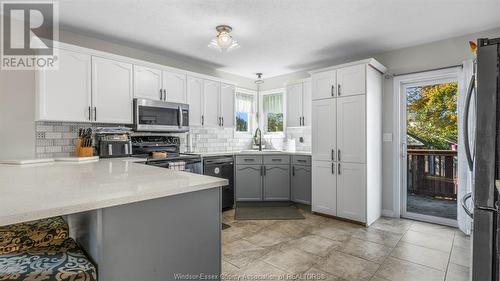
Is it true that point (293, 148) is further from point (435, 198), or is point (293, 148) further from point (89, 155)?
point (89, 155)

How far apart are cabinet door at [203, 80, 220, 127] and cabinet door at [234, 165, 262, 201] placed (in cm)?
88

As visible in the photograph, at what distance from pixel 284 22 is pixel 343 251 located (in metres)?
2.50

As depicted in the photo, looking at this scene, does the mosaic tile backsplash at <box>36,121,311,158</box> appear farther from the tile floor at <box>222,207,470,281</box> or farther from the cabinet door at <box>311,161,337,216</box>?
the tile floor at <box>222,207,470,281</box>

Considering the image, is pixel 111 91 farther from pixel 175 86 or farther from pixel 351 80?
pixel 351 80

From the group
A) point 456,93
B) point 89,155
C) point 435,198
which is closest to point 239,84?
point 89,155

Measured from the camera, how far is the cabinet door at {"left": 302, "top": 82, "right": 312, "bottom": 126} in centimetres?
428

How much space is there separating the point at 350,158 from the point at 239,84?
266 centimetres

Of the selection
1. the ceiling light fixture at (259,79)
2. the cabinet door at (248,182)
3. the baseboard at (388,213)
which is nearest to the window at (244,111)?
the ceiling light fixture at (259,79)

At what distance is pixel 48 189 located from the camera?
1.06m

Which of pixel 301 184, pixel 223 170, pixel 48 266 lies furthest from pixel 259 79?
pixel 48 266

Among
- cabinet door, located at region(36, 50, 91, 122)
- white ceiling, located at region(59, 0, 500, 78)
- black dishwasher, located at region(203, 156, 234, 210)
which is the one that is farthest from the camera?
black dishwasher, located at region(203, 156, 234, 210)

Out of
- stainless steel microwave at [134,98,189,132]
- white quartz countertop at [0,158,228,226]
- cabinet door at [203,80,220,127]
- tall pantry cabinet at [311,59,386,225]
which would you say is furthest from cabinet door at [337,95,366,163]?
white quartz countertop at [0,158,228,226]

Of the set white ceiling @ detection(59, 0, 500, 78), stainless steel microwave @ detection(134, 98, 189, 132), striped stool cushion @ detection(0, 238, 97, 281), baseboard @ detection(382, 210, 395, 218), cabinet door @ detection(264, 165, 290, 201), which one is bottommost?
baseboard @ detection(382, 210, 395, 218)

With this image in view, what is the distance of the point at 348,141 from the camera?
3.39m
